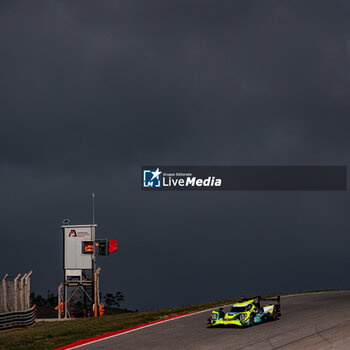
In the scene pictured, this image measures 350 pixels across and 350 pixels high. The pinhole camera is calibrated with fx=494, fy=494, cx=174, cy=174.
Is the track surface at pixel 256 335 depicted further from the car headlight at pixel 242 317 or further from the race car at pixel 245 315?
the car headlight at pixel 242 317

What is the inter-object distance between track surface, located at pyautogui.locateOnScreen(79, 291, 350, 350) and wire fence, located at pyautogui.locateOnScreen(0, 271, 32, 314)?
1156cm

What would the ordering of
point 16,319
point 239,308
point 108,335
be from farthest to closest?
point 16,319
point 108,335
point 239,308

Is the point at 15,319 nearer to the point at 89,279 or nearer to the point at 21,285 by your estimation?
the point at 21,285

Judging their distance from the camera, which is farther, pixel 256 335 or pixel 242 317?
pixel 242 317

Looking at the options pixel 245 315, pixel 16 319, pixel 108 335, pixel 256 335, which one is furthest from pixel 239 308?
pixel 16 319

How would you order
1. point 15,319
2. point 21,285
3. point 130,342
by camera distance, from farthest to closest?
point 21,285
point 15,319
point 130,342

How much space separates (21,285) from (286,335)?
19.2 m

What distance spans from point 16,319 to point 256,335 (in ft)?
55.2

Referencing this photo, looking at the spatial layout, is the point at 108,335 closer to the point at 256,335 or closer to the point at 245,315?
the point at 245,315

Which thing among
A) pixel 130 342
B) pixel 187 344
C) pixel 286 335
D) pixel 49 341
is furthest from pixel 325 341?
pixel 49 341

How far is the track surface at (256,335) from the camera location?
606 inches

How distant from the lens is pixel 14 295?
29.5m

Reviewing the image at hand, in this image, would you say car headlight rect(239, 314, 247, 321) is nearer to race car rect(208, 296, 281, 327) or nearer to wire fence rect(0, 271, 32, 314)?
race car rect(208, 296, 281, 327)

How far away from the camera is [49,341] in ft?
65.2
